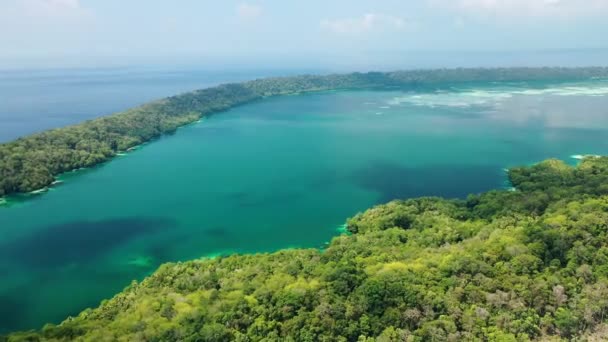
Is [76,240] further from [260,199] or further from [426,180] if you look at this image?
[426,180]

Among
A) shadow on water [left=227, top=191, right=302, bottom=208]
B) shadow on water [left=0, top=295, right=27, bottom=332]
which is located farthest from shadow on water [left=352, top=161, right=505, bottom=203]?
shadow on water [left=0, top=295, right=27, bottom=332]

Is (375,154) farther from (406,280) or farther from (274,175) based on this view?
(406,280)

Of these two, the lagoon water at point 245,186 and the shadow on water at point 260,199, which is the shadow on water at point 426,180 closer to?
the lagoon water at point 245,186

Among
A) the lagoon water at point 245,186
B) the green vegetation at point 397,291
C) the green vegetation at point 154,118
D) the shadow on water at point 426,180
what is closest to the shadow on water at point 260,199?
the lagoon water at point 245,186

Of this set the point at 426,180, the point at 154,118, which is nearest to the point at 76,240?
the point at 426,180

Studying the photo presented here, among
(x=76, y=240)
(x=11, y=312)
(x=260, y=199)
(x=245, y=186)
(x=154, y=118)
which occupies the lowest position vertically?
(x=11, y=312)
